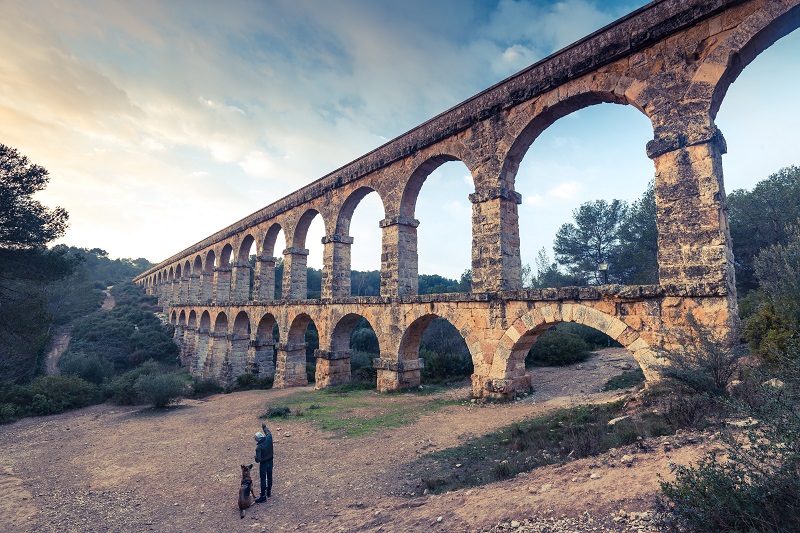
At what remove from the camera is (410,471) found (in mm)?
5523

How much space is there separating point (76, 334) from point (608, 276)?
36732 mm

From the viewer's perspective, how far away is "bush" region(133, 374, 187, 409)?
38.7 feet

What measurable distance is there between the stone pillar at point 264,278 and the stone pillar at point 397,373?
9401 mm

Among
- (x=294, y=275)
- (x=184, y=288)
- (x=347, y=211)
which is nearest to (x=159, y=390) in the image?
(x=294, y=275)

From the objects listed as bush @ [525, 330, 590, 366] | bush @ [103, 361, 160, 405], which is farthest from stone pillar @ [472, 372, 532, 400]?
bush @ [103, 361, 160, 405]

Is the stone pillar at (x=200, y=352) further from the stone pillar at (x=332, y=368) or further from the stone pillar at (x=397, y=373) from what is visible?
the stone pillar at (x=397, y=373)

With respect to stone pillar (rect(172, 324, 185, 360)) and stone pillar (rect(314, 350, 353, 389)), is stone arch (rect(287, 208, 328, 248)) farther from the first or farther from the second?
stone pillar (rect(172, 324, 185, 360))

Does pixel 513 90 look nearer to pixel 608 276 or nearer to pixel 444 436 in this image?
pixel 444 436

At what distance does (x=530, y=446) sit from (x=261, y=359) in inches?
562

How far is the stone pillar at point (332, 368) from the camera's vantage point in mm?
13219

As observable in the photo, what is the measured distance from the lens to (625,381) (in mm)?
10453

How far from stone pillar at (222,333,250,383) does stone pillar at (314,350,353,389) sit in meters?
7.54

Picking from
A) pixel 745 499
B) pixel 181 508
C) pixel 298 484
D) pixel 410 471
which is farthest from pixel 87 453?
pixel 745 499

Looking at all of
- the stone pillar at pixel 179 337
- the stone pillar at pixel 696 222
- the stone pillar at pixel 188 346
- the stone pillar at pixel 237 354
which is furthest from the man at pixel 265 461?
the stone pillar at pixel 179 337
